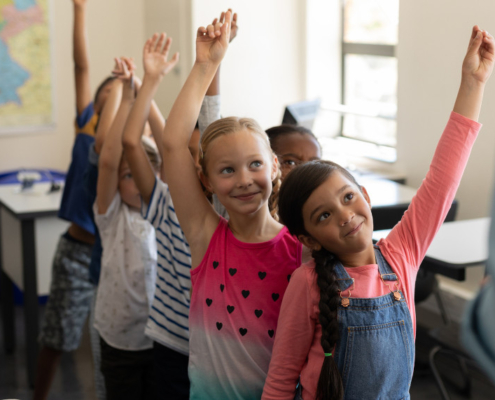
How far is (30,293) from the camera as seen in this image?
2.95m

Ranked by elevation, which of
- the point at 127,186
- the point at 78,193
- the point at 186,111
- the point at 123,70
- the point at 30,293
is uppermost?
the point at 123,70

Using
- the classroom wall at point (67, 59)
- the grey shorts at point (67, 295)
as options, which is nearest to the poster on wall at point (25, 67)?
the classroom wall at point (67, 59)

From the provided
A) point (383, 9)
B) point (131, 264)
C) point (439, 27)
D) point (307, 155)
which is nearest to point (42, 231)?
point (131, 264)

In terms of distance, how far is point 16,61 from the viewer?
4.59 meters

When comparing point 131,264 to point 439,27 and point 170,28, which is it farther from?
point 170,28

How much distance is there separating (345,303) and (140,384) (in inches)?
40.7

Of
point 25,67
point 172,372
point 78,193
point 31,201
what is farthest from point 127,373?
point 25,67

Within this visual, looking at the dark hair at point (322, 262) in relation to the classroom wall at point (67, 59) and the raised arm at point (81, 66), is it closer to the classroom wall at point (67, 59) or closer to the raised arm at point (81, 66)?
the raised arm at point (81, 66)

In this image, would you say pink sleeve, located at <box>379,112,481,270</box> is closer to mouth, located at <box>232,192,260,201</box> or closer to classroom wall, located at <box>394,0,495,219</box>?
mouth, located at <box>232,192,260,201</box>

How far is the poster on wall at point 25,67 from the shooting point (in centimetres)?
454

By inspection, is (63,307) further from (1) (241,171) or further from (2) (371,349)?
(2) (371,349)

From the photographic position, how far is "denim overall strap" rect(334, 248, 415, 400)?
106 centimetres

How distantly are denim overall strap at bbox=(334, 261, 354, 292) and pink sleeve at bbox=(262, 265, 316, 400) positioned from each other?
0.18ft

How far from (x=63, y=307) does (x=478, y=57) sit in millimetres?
2054
